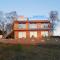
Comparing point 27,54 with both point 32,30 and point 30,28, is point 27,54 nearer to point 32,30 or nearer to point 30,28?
point 32,30

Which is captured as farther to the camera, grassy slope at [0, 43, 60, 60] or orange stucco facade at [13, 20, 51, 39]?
orange stucco facade at [13, 20, 51, 39]

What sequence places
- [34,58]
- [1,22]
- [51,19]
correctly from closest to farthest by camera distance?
[34,58], [51,19], [1,22]

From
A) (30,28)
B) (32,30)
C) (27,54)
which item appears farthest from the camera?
(30,28)

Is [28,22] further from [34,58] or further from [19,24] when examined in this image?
[34,58]

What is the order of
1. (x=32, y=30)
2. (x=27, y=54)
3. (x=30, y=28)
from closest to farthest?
(x=27, y=54)
(x=32, y=30)
(x=30, y=28)

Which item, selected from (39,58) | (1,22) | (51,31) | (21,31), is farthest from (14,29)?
(39,58)

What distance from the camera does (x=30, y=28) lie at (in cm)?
5281

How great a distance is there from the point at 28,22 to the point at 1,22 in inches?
312

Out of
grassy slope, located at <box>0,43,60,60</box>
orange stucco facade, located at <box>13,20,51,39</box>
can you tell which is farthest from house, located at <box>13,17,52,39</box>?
grassy slope, located at <box>0,43,60,60</box>

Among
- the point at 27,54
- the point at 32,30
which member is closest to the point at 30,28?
the point at 32,30

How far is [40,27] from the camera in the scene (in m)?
53.2

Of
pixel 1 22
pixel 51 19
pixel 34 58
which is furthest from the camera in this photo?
pixel 1 22

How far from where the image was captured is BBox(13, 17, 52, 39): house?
52.0 m

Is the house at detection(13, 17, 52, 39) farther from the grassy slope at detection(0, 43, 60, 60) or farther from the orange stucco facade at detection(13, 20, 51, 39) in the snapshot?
the grassy slope at detection(0, 43, 60, 60)
